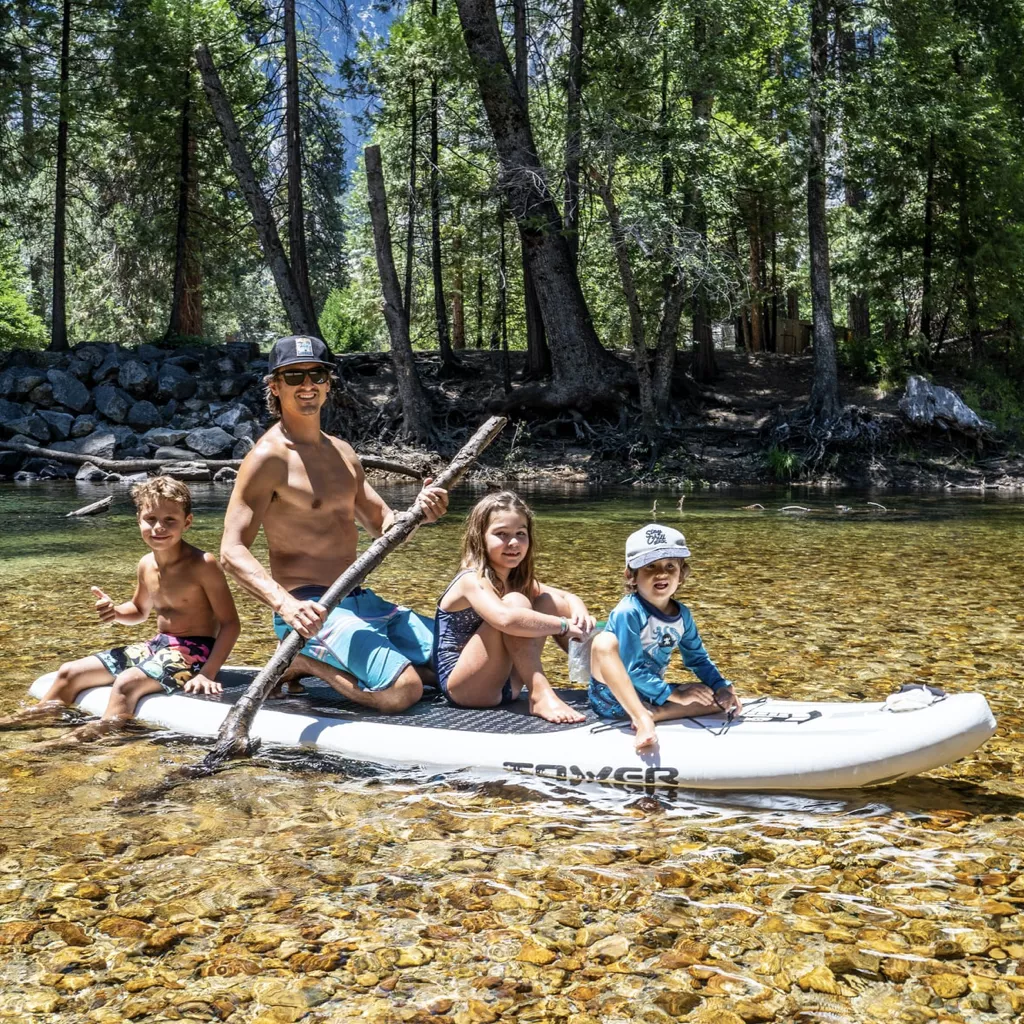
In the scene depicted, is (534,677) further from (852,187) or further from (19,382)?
(19,382)

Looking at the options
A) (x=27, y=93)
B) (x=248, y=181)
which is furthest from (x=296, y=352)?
(x=27, y=93)

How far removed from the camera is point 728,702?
407 cm

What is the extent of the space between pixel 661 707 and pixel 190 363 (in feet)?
70.8

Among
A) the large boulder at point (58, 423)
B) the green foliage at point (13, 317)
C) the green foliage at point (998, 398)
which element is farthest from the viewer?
the green foliage at point (13, 317)

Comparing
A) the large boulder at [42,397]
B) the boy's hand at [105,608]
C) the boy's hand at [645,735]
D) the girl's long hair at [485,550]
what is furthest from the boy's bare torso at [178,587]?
the large boulder at [42,397]

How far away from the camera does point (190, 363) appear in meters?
23.9

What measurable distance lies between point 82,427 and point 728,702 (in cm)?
1981

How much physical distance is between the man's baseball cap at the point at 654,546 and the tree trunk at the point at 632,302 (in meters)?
14.3

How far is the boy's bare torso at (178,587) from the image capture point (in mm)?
4750

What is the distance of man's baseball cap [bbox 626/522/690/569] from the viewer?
12.5 ft

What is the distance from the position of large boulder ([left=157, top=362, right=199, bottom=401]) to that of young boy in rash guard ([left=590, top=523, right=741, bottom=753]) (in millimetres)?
20269

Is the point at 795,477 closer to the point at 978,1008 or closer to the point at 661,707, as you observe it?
the point at 661,707

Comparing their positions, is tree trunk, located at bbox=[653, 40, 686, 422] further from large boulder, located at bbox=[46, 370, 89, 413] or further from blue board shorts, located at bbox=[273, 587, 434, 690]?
blue board shorts, located at bbox=[273, 587, 434, 690]

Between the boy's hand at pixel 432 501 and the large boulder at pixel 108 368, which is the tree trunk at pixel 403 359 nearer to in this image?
the large boulder at pixel 108 368
